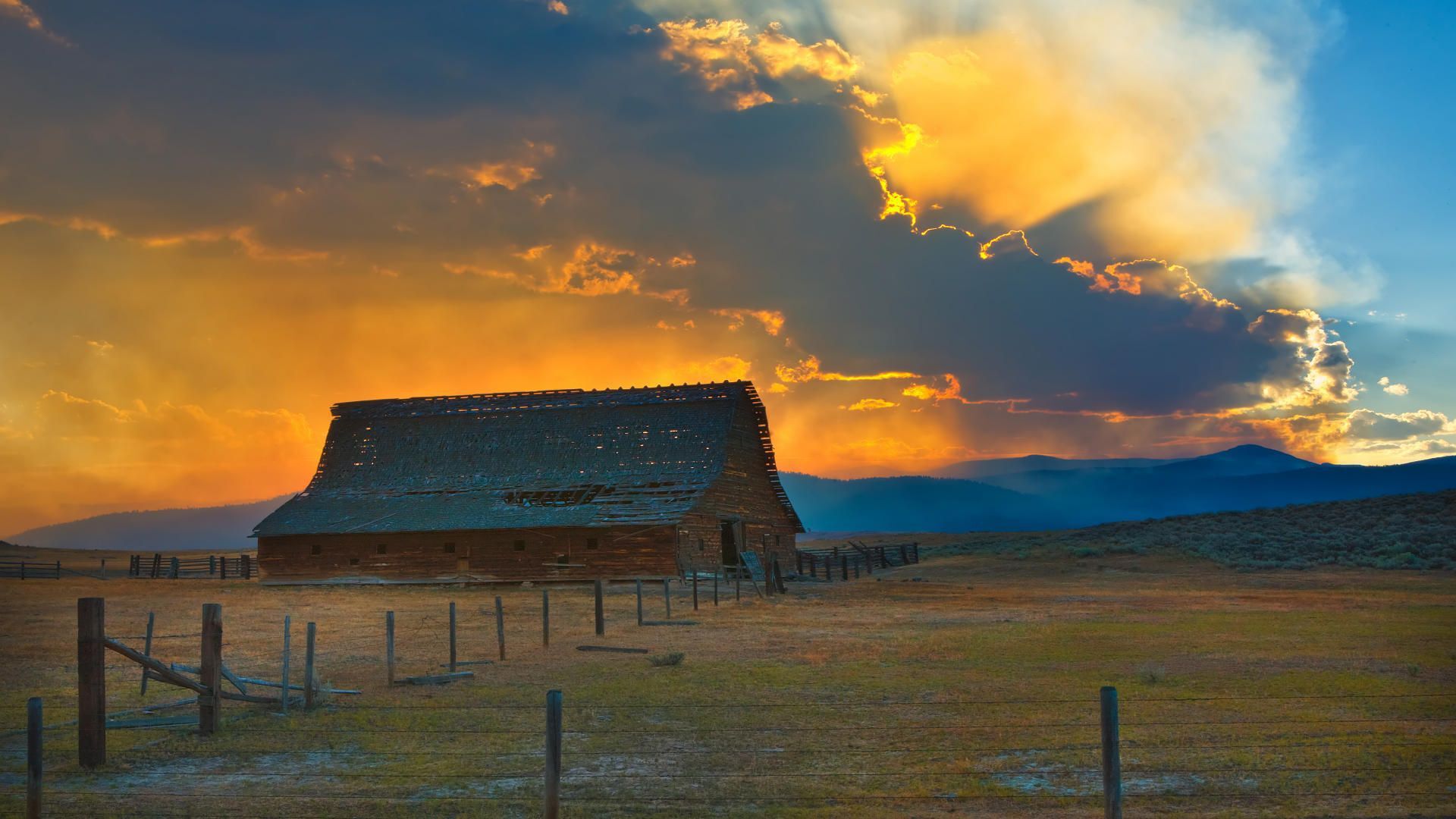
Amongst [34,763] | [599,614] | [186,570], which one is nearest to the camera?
[34,763]

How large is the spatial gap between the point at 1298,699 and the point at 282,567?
46.2 meters

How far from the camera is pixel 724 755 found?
13.0 meters

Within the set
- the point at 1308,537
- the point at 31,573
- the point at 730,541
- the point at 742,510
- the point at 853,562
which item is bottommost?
the point at 853,562

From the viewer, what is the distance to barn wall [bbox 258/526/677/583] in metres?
46.4

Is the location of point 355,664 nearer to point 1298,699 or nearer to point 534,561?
point 1298,699

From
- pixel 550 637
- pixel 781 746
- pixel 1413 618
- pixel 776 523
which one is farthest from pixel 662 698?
pixel 776 523

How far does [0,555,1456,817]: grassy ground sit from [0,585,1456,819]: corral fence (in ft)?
0.18

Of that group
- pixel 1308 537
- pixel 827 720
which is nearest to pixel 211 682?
pixel 827 720

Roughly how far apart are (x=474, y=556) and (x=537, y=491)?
4064 mm

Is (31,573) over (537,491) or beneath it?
beneath

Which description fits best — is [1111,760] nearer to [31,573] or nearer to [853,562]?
[853,562]

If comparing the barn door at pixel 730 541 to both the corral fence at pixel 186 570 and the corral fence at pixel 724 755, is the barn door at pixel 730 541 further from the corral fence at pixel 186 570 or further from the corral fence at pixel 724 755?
the corral fence at pixel 724 755

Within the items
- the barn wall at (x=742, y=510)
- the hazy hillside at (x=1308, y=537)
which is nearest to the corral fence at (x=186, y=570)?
the barn wall at (x=742, y=510)

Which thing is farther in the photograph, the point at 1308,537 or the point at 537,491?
the point at 1308,537
